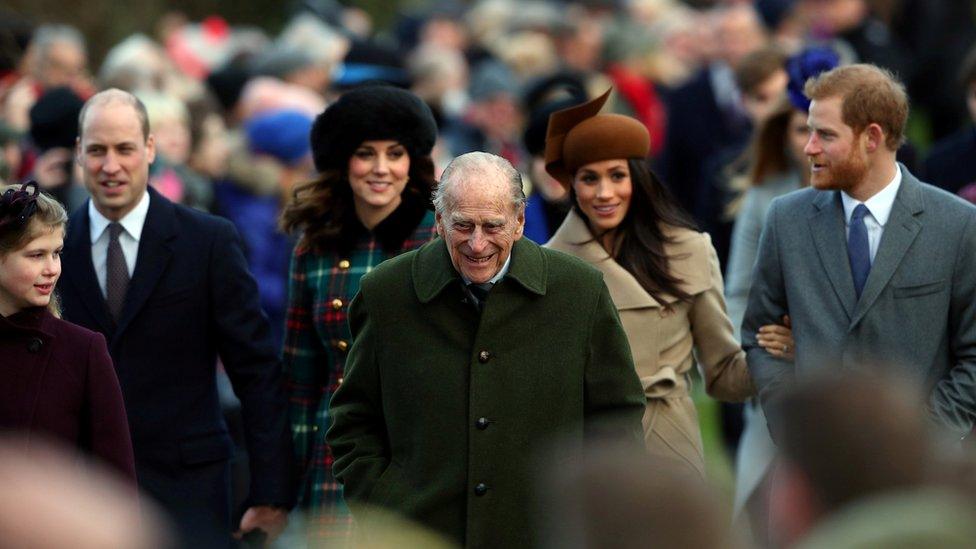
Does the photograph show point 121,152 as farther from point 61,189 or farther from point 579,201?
point 61,189

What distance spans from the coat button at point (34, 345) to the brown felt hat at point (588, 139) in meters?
2.17

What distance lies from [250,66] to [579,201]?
28.0 feet

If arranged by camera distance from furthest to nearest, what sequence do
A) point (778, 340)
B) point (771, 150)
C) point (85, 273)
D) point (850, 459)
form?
1. point (771, 150)
2. point (85, 273)
3. point (778, 340)
4. point (850, 459)

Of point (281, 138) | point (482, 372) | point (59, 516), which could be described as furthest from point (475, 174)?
point (281, 138)

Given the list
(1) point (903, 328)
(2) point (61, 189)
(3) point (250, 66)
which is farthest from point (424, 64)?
(1) point (903, 328)

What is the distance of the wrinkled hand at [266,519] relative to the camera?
764 centimetres

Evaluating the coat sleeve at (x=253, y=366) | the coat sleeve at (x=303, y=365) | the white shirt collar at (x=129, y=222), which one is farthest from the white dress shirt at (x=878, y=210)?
the white shirt collar at (x=129, y=222)

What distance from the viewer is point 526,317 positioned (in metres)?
6.54

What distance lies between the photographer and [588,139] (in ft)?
24.8

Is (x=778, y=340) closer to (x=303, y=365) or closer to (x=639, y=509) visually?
(x=303, y=365)

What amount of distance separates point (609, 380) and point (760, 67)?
4.78m

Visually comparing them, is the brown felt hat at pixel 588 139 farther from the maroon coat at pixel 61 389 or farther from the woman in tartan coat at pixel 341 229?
the maroon coat at pixel 61 389

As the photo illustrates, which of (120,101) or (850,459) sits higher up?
(120,101)

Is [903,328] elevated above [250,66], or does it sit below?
below
